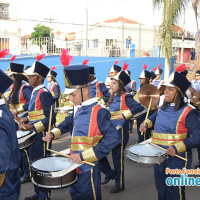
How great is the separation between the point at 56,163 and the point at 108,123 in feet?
2.58

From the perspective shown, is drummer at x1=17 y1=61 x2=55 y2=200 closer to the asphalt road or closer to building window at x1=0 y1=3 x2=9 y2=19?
the asphalt road

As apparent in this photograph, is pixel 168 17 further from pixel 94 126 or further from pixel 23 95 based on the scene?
pixel 94 126

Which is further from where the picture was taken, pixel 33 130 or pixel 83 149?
pixel 33 130

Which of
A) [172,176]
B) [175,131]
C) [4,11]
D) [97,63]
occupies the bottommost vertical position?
[172,176]

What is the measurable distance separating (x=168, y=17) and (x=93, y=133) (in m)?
11.5

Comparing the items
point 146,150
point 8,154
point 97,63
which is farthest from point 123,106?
point 97,63

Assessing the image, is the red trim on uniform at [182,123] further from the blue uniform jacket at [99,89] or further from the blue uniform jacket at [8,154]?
the blue uniform jacket at [99,89]

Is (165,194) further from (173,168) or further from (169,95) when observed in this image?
(169,95)

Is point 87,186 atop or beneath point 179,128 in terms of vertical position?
beneath

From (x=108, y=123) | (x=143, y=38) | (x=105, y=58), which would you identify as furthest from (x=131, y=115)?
(x=143, y=38)

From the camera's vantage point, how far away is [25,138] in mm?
4418

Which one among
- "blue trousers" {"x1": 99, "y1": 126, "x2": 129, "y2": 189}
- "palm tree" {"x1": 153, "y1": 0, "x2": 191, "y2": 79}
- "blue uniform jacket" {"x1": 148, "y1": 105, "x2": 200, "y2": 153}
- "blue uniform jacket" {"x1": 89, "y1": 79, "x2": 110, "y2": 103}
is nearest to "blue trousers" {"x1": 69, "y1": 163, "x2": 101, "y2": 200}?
"blue uniform jacket" {"x1": 148, "y1": 105, "x2": 200, "y2": 153}

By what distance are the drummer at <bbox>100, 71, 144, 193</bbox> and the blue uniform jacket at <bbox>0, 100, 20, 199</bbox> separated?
2673 millimetres

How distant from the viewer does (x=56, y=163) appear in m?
3.46
